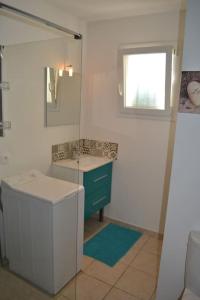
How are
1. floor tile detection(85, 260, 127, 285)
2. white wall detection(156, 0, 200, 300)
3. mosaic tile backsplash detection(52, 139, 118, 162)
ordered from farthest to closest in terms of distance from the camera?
mosaic tile backsplash detection(52, 139, 118, 162), floor tile detection(85, 260, 127, 285), white wall detection(156, 0, 200, 300)

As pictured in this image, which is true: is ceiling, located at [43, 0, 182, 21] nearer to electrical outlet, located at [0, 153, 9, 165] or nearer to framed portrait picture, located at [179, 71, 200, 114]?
framed portrait picture, located at [179, 71, 200, 114]

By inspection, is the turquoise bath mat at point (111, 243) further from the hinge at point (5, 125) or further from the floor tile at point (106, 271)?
the hinge at point (5, 125)

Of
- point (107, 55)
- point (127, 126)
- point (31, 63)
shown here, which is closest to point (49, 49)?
point (31, 63)

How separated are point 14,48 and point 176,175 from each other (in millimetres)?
1743

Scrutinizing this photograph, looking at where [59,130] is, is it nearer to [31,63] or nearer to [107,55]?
[31,63]

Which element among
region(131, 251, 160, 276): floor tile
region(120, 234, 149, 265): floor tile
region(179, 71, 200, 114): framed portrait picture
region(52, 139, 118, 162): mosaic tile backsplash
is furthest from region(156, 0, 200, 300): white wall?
region(52, 139, 118, 162): mosaic tile backsplash

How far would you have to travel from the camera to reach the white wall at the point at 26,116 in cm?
220

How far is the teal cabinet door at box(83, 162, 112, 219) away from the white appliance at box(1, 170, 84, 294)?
1.77 ft

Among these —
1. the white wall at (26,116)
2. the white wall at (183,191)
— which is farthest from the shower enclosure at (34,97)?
the white wall at (183,191)

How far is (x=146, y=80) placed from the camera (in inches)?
106

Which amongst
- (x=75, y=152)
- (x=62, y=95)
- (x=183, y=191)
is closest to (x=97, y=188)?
(x=75, y=152)

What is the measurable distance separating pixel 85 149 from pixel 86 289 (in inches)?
66.0

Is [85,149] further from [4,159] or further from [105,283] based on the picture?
[105,283]

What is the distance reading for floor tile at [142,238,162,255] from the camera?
8.64 ft
